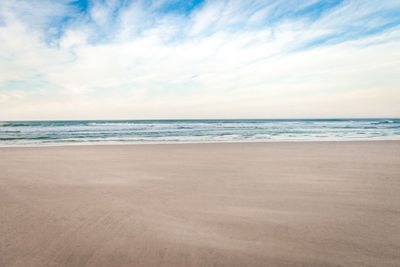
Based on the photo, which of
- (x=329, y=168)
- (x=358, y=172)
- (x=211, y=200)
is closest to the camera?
(x=211, y=200)

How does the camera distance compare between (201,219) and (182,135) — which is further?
(182,135)

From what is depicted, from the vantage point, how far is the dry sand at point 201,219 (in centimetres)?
319

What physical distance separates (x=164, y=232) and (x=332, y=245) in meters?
2.36

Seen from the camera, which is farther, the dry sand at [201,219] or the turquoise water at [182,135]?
the turquoise water at [182,135]

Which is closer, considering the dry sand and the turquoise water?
the dry sand

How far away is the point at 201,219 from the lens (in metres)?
4.28

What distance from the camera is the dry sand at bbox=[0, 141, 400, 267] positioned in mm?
3189

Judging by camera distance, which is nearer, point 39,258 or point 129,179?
point 39,258

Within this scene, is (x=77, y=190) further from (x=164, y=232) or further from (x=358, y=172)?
(x=358, y=172)

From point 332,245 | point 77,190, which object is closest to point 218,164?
point 77,190

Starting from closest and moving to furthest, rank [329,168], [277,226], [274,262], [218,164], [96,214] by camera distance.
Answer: [274,262] < [277,226] < [96,214] < [329,168] < [218,164]

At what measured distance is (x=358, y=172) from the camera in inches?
307

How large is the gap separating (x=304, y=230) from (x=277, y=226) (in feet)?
1.29

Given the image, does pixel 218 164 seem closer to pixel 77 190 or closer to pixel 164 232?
pixel 77 190
